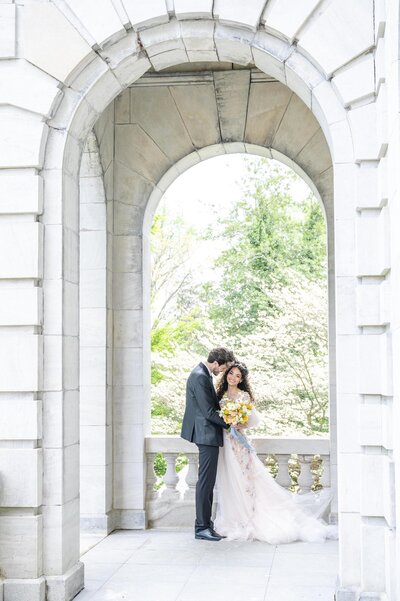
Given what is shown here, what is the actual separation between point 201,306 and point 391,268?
16.4 m

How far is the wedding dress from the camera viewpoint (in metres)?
8.33

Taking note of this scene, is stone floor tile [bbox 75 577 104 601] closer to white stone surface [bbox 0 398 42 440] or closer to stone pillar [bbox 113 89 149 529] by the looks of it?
white stone surface [bbox 0 398 42 440]

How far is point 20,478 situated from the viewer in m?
5.99

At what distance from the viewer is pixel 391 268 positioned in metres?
5.32

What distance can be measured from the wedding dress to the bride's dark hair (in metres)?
0.33

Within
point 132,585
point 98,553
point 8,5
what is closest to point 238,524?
point 98,553

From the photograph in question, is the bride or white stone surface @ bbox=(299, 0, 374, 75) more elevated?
white stone surface @ bbox=(299, 0, 374, 75)

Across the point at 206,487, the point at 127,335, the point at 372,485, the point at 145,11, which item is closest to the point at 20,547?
the point at 372,485

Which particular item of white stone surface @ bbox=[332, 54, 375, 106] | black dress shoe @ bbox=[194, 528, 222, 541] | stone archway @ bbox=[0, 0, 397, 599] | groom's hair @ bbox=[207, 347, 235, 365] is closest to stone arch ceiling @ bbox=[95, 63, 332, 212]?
groom's hair @ bbox=[207, 347, 235, 365]

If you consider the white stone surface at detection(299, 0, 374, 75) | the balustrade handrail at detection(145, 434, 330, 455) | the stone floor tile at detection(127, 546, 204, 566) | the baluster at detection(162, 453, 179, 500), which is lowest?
the stone floor tile at detection(127, 546, 204, 566)

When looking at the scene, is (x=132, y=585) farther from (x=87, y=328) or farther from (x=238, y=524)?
(x=87, y=328)

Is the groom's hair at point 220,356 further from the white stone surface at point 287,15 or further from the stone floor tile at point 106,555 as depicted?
the white stone surface at point 287,15

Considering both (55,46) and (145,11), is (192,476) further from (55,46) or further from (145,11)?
(145,11)

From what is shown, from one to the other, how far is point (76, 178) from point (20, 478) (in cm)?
236
